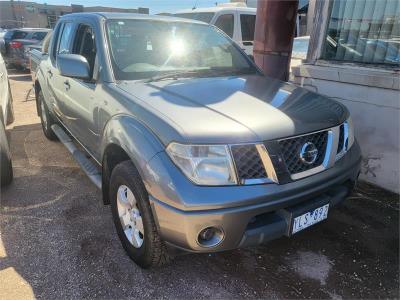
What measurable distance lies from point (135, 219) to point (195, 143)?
0.80 meters

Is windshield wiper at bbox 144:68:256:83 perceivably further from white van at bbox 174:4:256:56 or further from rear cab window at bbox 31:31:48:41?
rear cab window at bbox 31:31:48:41

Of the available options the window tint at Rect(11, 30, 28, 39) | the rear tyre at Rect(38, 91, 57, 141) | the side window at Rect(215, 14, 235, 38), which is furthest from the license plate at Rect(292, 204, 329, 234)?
the window tint at Rect(11, 30, 28, 39)

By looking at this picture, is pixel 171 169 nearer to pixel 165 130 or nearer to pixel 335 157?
pixel 165 130

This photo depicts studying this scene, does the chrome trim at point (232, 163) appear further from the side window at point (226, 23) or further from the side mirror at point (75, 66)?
the side window at point (226, 23)

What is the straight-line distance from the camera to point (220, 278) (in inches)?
102

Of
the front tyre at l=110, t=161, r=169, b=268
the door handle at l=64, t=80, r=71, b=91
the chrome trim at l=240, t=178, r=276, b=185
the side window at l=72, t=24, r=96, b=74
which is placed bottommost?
the front tyre at l=110, t=161, r=169, b=268

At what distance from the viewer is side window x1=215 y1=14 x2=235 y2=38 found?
8.34m

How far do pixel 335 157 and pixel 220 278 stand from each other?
3.88ft

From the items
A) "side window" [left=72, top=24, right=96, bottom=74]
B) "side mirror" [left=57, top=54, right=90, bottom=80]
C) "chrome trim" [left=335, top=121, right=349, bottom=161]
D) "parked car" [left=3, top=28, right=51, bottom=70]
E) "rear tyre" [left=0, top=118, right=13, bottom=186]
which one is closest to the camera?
"chrome trim" [left=335, top=121, right=349, bottom=161]

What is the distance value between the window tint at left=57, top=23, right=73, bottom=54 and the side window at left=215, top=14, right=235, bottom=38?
186 inches

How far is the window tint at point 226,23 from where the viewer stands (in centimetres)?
834

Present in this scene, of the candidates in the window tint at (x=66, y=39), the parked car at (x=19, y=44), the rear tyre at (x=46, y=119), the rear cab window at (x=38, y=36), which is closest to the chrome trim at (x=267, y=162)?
the window tint at (x=66, y=39)

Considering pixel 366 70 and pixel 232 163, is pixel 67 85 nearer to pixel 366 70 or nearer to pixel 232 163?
pixel 232 163

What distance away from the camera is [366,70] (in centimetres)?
408
